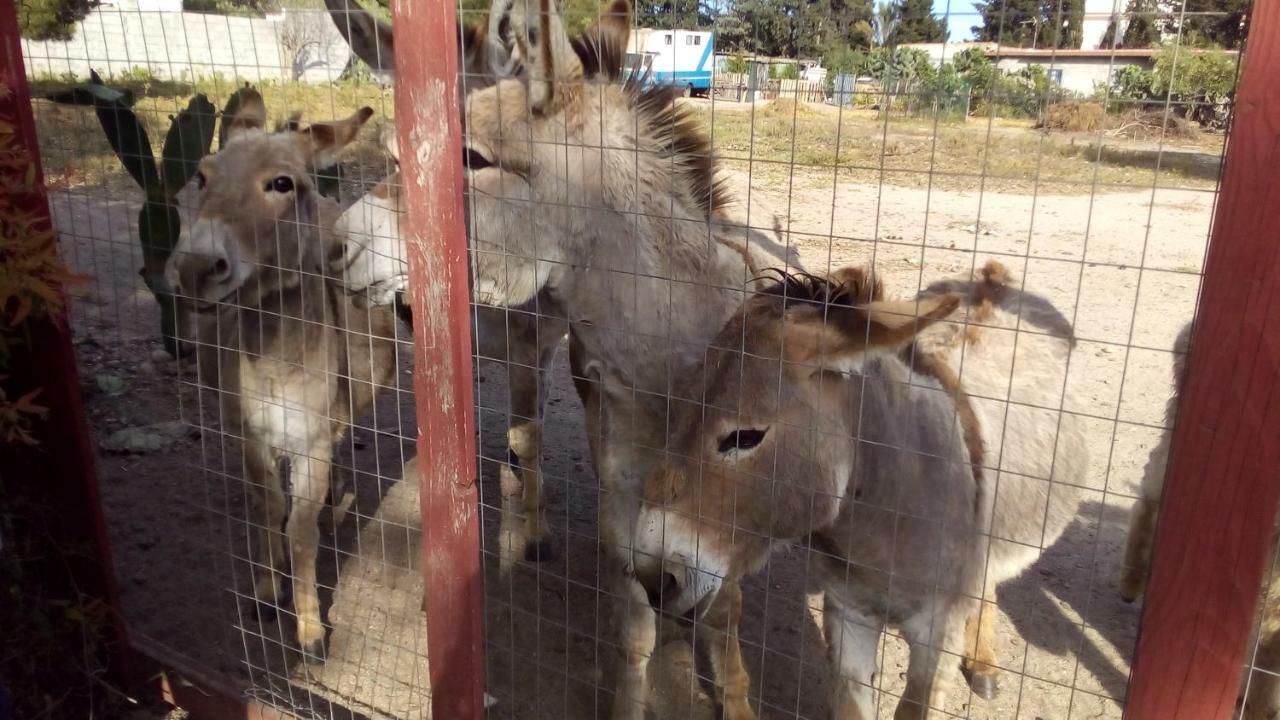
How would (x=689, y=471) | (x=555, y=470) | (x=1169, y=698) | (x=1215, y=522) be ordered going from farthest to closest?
(x=555, y=470) < (x=689, y=471) < (x=1169, y=698) < (x=1215, y=522)

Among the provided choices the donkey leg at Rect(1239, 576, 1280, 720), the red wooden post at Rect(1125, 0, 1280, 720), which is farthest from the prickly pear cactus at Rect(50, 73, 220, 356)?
the donkey leg at Rect(1239, 576, 1280, 720)

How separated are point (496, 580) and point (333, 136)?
225cm

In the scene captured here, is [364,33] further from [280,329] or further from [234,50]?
[280,329]

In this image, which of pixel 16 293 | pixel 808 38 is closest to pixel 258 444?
pixel 16 293

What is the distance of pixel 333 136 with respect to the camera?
3.76 meters

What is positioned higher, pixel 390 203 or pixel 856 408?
pixel 390 203

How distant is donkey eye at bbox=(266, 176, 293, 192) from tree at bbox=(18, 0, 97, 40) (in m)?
1.05

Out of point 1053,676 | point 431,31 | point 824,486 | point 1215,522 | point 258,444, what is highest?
point 431,31

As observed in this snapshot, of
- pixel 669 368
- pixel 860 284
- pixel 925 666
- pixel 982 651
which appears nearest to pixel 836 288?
pixel 860 284

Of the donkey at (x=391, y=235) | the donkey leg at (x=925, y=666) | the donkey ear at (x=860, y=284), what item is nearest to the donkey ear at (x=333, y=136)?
the donkey at (x=391, y=235)

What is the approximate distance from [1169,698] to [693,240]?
190 centimetres

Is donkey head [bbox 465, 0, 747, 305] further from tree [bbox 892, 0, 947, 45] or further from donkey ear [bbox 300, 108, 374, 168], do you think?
donkey ear [bbox 300, 108, 374, 168]

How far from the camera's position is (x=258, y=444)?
3.76 meters

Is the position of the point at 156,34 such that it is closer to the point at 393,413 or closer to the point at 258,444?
the point at 393,413
